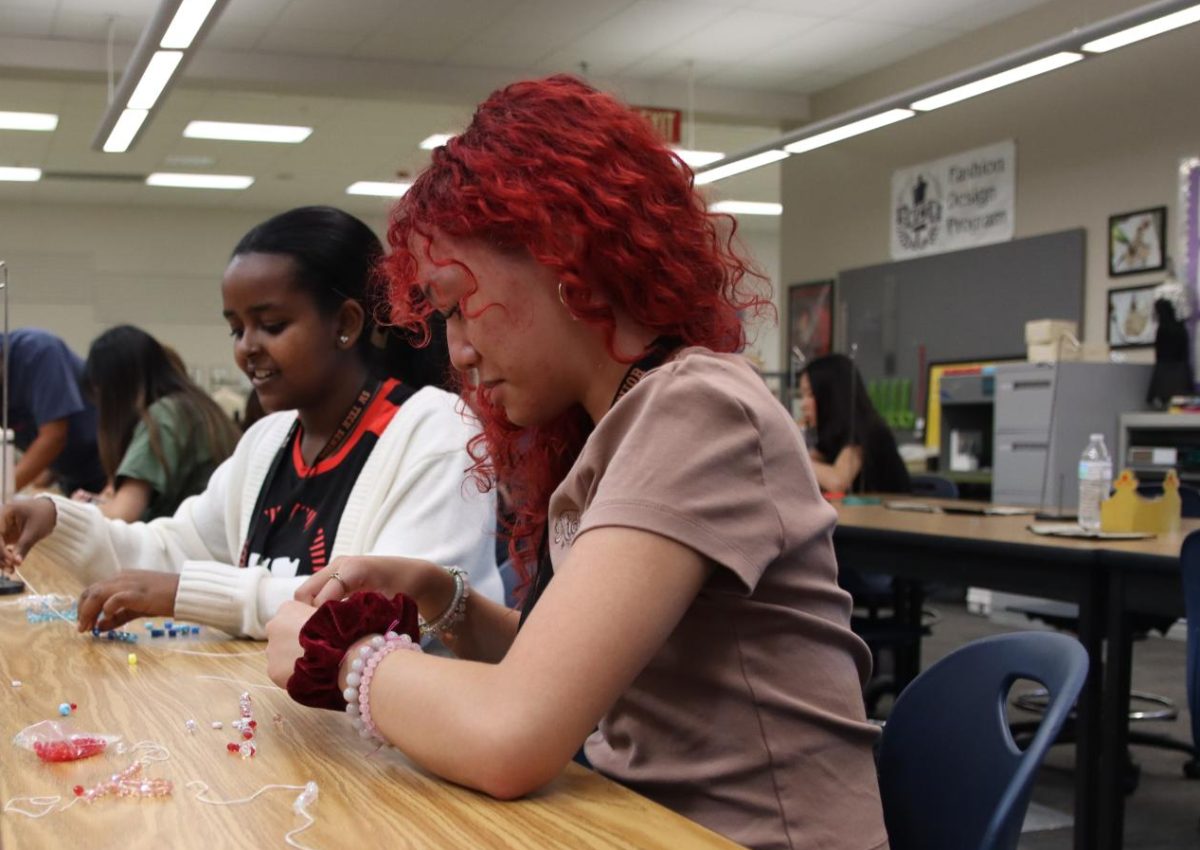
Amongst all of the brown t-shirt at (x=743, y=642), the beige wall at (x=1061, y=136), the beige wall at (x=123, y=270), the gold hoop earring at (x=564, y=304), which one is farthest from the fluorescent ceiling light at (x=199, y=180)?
the brown t-shirt at (x=743, y=642)

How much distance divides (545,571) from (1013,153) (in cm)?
622

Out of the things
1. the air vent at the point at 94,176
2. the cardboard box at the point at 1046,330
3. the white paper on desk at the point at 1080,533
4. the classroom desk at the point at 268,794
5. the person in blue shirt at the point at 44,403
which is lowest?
the white paper on desk at the point at 1080,533

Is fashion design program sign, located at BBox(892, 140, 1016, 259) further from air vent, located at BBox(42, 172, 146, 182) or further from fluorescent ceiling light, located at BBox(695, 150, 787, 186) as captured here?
air vent, located at BBox(42, 172, 146, 182)

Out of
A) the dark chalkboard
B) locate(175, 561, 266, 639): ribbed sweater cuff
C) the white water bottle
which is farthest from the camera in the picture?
the dark chalkboard

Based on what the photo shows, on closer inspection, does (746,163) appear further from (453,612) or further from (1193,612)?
(453,612)

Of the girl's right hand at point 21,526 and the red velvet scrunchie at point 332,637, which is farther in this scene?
the girl's right hand at point 21,526

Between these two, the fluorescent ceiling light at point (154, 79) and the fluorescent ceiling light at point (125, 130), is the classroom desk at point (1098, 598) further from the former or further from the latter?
the fluorescent ceiling light at point (125, 130)

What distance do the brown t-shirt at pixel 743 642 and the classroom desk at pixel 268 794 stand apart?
8 centimetres

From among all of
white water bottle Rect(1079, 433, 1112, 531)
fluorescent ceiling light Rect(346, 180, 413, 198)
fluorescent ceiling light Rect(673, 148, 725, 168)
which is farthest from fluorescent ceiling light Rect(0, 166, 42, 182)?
white water bottle Rect(1079, 433, 1112, 531)

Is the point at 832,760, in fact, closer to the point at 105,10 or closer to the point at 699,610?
the point at 699,610

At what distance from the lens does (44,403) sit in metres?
4.03

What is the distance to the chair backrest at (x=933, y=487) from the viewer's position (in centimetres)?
470

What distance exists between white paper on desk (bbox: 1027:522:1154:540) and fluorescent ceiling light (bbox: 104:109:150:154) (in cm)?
Result: 493

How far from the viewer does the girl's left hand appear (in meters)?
1.03
